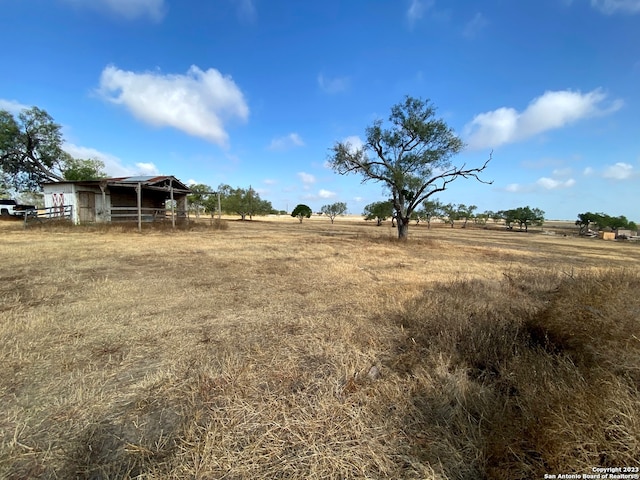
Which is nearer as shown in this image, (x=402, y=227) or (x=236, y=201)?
(x=402, y=227)

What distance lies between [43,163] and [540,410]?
43.2 m

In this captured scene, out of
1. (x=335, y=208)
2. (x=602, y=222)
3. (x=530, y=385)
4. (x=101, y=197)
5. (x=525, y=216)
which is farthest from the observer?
(x=335, y=208)

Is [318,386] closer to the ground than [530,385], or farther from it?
closer to the ground

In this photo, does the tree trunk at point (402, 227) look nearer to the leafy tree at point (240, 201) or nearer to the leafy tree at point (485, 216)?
the leafy tree at point (240, 201)

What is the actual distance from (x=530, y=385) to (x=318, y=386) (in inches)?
71.8

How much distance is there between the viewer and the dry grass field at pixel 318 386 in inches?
70.9

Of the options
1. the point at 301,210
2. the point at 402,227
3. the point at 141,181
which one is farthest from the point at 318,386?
the point at 301,210

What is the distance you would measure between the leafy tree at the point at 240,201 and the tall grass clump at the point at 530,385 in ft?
183

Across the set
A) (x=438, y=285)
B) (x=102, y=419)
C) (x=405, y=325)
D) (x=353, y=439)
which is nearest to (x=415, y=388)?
(x=353, y=439)

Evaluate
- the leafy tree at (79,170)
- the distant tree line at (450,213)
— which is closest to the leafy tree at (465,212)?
the distant tree line at (450,213)

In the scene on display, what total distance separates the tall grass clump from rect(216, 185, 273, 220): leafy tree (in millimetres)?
55901

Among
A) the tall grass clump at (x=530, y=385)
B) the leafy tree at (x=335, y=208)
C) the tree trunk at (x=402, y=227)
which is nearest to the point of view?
the tall grass clump at (x=530, y=385)

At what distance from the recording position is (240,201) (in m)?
56.3

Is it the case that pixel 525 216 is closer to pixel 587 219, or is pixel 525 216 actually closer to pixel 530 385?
pixel 587 219
